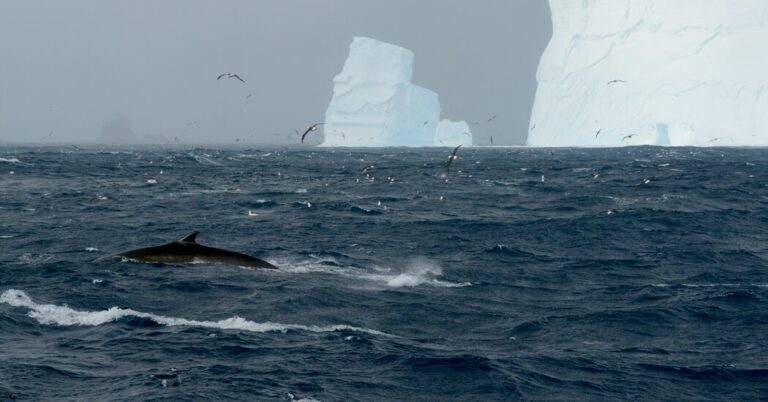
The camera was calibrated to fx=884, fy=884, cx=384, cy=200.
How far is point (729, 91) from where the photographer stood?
116375mm

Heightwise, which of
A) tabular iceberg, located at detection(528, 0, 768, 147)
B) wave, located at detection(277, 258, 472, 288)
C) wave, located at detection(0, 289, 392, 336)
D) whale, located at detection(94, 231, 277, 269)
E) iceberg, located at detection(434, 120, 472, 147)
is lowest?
wave, located at detection(0, 289, 392, 336)

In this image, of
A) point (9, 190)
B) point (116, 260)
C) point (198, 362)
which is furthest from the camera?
point (9, 190)

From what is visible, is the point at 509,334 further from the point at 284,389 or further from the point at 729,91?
the point at 729,91

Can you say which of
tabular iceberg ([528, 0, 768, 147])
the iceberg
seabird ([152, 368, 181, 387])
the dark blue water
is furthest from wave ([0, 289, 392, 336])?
the iceberg

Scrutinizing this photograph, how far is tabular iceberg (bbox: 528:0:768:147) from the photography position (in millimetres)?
117000

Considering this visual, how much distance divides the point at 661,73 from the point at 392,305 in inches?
4430

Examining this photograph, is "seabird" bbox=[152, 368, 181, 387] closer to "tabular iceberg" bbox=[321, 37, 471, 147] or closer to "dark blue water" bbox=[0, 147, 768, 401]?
"dark blue water" bbox=[0, 147, 768, 401]

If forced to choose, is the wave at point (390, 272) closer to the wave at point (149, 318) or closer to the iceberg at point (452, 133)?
the wave at point (149, 318)

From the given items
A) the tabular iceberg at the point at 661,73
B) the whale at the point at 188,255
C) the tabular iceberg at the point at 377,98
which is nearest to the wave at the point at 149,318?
the whale at the point at 188,255

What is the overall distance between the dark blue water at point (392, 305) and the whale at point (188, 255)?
10.1 inches

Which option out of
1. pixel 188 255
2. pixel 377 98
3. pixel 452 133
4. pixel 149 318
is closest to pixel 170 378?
pixel 149 318

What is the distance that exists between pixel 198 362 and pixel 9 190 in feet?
116

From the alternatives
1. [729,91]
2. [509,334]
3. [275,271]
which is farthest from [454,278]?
[729,91]

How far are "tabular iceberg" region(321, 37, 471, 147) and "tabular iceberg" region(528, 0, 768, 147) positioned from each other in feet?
72.9
